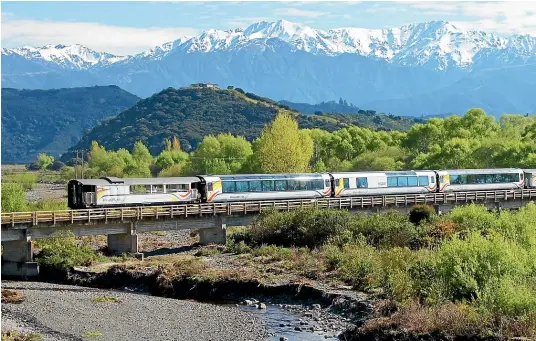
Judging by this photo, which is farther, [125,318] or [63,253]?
[63,253]

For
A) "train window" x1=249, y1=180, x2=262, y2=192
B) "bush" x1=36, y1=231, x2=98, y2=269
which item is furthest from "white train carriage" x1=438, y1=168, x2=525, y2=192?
"bush" x1=36, y1=231, x2=98, y2=269

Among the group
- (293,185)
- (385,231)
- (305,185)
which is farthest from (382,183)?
(385,231)

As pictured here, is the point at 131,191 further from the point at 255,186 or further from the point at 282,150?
the point at 282,150

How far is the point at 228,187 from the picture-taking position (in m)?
65.1

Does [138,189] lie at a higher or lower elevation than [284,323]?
higher

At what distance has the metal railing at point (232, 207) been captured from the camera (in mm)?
51606

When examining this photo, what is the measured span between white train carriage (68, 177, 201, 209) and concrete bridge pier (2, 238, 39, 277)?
19.8 feet

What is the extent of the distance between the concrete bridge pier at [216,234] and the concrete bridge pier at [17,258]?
562 inches

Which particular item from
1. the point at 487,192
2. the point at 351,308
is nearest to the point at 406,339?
the point at 351,308

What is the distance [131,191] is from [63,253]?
806cm

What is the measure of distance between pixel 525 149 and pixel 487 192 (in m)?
33.3

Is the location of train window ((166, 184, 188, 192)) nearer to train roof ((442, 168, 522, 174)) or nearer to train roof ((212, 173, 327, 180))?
train roof ((212, 173, 327, 180))

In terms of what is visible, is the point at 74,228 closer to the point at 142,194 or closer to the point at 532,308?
the point at 142,194

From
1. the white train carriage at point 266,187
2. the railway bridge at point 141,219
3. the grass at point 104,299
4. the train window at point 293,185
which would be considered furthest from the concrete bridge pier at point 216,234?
the grass at point 104,299
